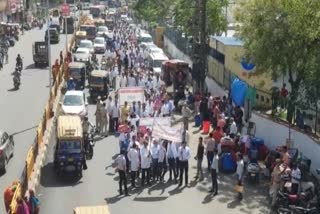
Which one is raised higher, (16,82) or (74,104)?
(74,104)

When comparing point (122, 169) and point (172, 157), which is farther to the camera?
point (172, 157)

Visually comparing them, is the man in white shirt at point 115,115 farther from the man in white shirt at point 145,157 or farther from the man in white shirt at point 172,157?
the man in white shirt at point 145,157

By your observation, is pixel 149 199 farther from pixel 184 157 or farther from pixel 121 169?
pixel 184 157

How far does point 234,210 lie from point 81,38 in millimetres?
50821

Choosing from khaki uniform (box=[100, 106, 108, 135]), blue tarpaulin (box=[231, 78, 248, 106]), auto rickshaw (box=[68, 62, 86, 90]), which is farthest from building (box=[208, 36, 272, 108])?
auto rickshaw (box=[68, 62, 86, 90])

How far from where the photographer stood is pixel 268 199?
70.1ft

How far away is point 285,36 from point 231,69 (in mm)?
10883

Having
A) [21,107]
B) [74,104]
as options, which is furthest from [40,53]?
[74,104]

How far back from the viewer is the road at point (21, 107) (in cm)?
2531

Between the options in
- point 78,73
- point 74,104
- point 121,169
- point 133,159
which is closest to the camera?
point 121,169

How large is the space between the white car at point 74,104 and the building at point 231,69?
8371mm

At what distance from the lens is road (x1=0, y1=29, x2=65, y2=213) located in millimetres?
25309

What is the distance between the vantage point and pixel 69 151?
75.4 feet

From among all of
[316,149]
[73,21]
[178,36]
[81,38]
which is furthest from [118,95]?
[73,21]
